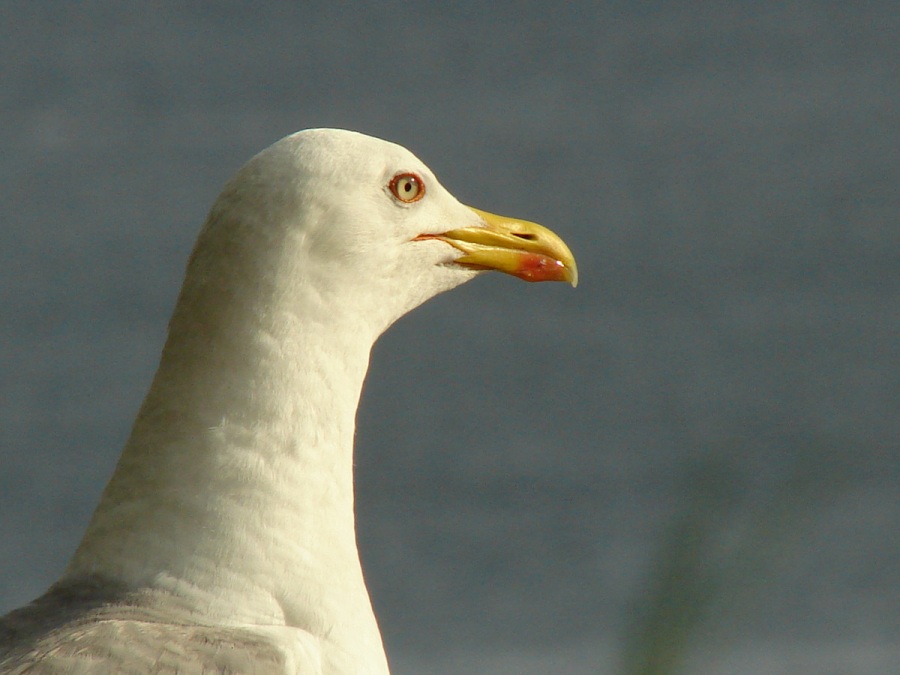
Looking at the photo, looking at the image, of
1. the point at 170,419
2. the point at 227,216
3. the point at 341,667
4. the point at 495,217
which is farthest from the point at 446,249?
the point at 341,667

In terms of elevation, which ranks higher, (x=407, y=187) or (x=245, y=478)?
(x=407, y=187)

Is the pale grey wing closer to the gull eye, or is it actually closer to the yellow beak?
the gull eye

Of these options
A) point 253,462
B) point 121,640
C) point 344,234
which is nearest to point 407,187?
point 344,234

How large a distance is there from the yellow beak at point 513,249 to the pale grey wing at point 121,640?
1.04 metres

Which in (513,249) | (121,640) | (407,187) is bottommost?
(121,640)

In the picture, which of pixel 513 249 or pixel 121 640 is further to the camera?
pixel 513 249

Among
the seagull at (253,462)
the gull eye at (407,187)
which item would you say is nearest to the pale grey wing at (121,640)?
the seagull at (253,462)

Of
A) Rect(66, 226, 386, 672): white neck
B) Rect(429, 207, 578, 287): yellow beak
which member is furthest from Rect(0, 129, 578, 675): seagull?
Rect(429, 207, 578, 287): yellow beak

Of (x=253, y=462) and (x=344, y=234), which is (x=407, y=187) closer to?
(x=344, y=234)

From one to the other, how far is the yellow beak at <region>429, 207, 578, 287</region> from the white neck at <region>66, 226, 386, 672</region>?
50cm

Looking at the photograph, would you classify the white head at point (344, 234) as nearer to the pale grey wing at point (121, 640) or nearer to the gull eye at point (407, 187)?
the gull eye at point (407, 187)

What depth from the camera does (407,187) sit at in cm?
259

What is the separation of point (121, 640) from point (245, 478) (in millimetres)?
390

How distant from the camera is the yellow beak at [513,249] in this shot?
2.75m
